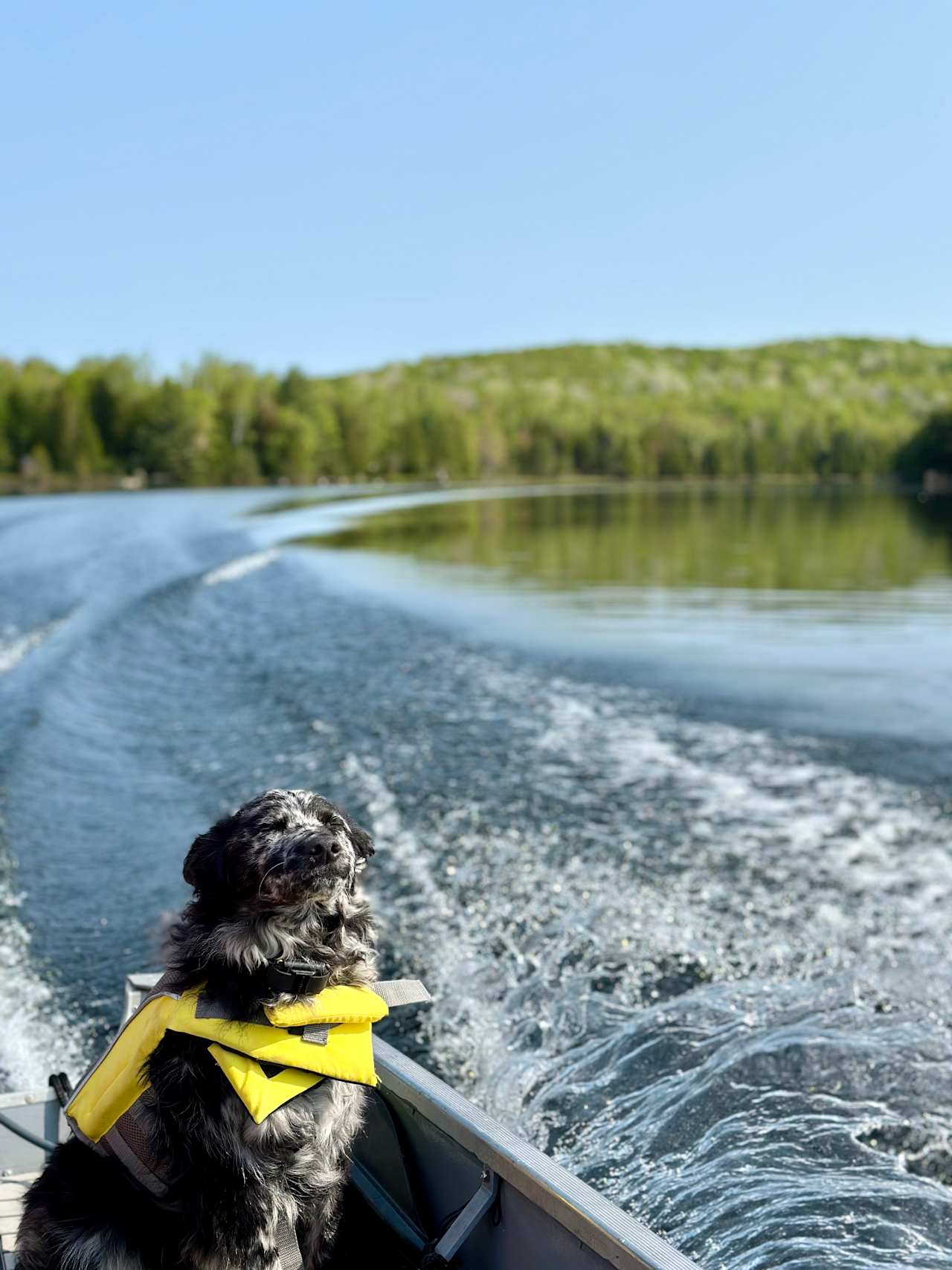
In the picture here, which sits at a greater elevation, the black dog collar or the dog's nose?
the dog's nose

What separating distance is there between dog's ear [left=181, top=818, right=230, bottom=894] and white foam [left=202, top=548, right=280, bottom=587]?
Result: 944 inches

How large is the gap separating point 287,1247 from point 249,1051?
689 millimetres

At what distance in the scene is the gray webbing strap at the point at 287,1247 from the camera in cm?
294

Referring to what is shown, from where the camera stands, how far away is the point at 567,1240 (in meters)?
2.99

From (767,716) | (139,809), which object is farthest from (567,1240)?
(767,716)

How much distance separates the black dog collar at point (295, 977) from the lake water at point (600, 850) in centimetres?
279

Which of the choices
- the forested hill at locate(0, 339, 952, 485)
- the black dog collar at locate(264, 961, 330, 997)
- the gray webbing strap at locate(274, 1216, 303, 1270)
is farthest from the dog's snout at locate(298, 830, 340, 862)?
the forested hill at locate(0, 339, 952, 485)

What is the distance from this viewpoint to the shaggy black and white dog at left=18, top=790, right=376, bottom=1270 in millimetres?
2811

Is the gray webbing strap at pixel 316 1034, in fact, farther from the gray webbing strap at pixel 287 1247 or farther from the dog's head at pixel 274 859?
the gray webbing strap at pixel 287 1247

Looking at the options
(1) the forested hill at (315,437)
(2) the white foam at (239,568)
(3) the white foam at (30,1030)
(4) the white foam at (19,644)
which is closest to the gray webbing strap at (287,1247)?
(3) the white foam at (30,1030)

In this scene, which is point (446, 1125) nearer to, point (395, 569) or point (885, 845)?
point (885, 845)

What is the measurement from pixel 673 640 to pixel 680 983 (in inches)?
501

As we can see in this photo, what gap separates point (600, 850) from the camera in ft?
29.9

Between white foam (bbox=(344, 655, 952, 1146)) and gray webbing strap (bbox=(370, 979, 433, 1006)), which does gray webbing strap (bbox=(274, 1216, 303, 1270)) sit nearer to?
gray webbing strap (bbox=(370, 979, 433, 1006))
